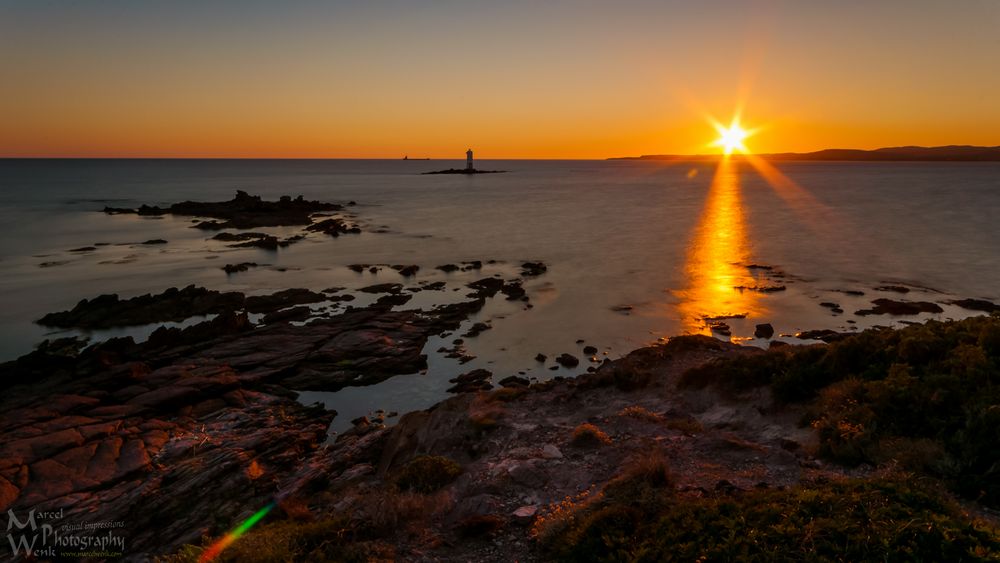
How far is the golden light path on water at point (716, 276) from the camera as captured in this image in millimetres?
35375

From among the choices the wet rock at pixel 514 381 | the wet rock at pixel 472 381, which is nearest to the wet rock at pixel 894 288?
the wet rock at pixel 514 381

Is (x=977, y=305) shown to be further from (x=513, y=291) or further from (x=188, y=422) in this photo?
(x=188, y=422)

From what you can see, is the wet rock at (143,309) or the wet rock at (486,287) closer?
the wet rock at (143,309)

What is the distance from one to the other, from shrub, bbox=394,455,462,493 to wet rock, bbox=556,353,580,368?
44.8ft

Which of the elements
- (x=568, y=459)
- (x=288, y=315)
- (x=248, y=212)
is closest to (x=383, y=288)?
(x=288, y=315)

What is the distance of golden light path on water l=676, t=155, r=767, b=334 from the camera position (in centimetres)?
3538

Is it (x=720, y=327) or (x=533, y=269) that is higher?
(x=533, y=269)

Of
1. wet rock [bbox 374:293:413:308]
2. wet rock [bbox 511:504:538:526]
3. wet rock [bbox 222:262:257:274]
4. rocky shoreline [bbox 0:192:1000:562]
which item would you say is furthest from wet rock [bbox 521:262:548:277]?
wet rock [bbox 511:504:538:526]

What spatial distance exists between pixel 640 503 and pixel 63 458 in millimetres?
18872

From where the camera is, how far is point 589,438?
14.3 metres

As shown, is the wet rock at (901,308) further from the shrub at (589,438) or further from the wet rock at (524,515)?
the wet rock at (524,515)

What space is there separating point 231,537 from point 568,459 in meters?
8.15

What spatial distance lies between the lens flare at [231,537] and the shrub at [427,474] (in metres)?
3.72

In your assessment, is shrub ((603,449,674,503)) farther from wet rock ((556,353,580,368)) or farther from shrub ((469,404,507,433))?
wet rock ((556,353,580,368))
